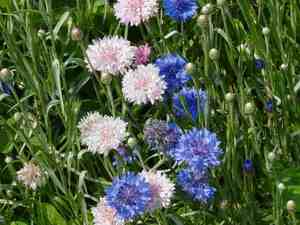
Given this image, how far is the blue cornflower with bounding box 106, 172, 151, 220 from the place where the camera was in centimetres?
129

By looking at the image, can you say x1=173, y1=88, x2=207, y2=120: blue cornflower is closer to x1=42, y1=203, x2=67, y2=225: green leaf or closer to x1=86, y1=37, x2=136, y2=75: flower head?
x1=86, y1=37, x2=136, y2=75: flower head

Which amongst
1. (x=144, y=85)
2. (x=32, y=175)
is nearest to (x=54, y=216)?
(x=32, y=175)

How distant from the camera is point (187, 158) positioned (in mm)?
1356

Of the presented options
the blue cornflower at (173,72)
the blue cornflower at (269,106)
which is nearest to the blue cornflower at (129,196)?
the blue cornflower at (173,72)

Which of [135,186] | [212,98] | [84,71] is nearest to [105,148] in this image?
[135,186]

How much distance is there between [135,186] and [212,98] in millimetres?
362

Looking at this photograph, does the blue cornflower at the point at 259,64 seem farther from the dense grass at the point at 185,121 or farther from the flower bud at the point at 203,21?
the flower bud at the point at 203,21

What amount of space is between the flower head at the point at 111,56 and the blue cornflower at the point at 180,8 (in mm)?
148

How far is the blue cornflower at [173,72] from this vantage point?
1.51 meters

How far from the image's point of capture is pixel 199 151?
1.36 m

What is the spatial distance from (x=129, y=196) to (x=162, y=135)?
0.66 feet

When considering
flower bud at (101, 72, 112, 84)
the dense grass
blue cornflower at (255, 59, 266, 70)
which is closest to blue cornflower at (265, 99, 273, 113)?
the dense grass

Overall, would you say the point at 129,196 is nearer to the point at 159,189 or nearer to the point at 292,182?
the point at 159,189

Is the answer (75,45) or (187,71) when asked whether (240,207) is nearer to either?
(187,71)
